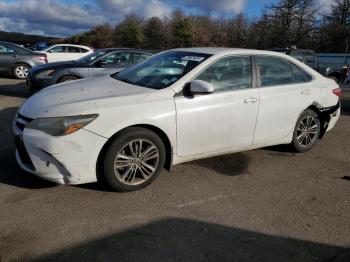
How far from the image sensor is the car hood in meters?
3.99

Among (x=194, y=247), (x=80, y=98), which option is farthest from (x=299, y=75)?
(x=194, y=247)

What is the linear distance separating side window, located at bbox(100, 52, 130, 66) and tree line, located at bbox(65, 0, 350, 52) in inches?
1513

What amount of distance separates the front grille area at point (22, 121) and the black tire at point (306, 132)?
363 centimetres

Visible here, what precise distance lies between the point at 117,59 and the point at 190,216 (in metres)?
7.30

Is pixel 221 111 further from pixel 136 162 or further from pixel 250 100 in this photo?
pixel 136 162

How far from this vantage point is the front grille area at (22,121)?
13.4 feet

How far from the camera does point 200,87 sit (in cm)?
441

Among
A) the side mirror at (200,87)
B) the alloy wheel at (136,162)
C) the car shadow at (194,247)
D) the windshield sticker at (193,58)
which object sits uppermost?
the windshield sticker at (193,58)

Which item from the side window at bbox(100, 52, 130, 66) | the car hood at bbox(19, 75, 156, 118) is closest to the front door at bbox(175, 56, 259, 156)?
the car hood at bbox(19, 75, 156, 118)

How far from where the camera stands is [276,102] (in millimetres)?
5258

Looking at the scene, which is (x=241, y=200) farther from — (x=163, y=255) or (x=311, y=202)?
(x=163, y=255)

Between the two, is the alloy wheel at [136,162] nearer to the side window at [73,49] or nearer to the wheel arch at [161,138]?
the wheel arch at [161,138]

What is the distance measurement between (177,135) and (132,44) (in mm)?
53946

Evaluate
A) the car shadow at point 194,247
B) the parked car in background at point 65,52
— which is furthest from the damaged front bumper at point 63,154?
the parked car in background at point 65,52
